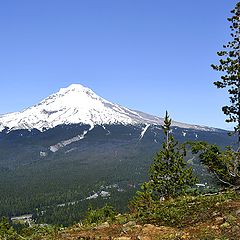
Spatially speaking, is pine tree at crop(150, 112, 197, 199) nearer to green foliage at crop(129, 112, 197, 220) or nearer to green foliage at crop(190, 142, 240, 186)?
green foliage at crop(129, 112, 197, 220)

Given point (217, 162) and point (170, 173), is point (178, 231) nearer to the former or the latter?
point (217, 162)

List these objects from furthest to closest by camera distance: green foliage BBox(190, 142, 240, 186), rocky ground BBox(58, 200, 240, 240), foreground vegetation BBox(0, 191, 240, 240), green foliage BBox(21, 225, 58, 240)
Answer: green foliage BBox(190, 142, 240, 186), green foliage BBox(21, 225, 58, 240), foreground vegetation BBox(0, 191, 240, 240), rocky ground BBox(58, 200, 240, 240)

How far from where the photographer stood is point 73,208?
173375mm

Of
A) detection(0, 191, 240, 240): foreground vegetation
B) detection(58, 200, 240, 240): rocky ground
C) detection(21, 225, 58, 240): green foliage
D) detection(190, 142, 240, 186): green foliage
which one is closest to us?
detection(58, 200, 240, 240): rocky ground

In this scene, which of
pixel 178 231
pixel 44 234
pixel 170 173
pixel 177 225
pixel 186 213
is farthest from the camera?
pixel 170 173

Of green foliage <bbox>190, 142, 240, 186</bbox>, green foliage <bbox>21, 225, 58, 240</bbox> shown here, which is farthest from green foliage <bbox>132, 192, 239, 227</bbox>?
green foliage <bbox>190, 142, 240, 186</bbox>

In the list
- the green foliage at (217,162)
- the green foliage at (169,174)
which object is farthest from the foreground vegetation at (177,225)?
the green foliage at (169,174)

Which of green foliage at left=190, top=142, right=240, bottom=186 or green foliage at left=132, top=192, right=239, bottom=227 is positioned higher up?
green foliage at left=190, top=142, right=240, bottom=186

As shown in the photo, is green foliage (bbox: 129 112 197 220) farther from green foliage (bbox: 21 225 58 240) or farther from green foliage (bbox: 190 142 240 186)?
green foliage (bbox: 21 225 58 240)

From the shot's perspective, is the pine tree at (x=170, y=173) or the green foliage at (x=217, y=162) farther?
the pine tree at (x=170, y=173)

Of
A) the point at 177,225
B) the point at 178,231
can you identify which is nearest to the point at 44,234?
the point at 177,225

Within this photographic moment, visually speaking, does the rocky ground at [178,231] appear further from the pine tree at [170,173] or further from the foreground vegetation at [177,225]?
the pine tree at [170,173]

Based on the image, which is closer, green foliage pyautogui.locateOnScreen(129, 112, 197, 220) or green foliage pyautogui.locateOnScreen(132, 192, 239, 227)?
green foliage pyautogui.locateOnScreen(132, 192, 239, 227)

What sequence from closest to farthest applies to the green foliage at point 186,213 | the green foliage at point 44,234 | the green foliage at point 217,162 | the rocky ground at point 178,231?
the rocky ground at point 178,231 → the green foliage at point 186,213 → the green foliage at point 44,234 → the green foliage at point 217,162
